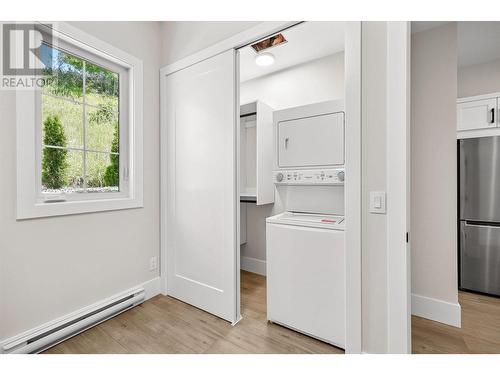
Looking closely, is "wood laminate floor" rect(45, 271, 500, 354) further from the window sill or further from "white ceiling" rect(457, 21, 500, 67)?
"white ceiling" rect(457, 21, 500, 67)

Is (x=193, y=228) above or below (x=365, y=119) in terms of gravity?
below

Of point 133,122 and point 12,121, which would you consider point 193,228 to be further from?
point 12,121

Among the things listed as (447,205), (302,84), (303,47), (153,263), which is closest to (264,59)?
(303,47)

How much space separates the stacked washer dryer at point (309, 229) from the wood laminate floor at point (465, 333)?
65 centimetres

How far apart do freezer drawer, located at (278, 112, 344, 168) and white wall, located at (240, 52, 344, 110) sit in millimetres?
754

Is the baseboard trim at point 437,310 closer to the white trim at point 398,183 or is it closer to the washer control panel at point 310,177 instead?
the white trim at point 398,183

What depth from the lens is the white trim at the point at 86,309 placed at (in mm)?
1471

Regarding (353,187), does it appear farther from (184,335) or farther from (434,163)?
(184,335)

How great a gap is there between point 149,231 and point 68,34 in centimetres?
156

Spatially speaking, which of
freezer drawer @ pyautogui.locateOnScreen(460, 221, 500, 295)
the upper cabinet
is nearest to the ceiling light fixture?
the upper cabinet

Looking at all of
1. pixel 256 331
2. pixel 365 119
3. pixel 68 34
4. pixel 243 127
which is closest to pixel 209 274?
pixel 256 331

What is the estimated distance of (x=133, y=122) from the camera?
2.08 meters

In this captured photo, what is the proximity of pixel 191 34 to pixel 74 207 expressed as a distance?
1.62 metres

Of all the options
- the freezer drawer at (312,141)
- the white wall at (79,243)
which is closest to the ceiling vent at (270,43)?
the freezer drawer at (312,141)
